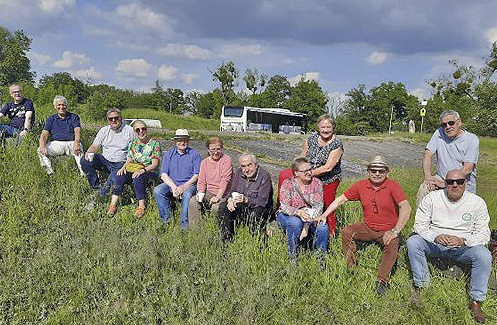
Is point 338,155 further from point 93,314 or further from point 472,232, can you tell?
point 93,314

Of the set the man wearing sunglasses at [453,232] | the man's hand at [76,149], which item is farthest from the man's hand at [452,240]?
the man's hand at [76,149]

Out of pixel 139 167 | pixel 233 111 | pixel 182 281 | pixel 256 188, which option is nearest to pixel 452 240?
pixel 256 188

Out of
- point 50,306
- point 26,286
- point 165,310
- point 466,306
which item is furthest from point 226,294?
point 466,306

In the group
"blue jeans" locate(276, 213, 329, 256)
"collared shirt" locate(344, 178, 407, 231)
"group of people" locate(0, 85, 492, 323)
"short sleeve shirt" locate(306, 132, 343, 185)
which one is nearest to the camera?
"group of people" locate(0, 85, 492, 323)

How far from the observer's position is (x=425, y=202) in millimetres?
4621

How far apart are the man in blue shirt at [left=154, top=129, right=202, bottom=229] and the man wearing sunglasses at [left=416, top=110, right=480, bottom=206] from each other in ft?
9.82

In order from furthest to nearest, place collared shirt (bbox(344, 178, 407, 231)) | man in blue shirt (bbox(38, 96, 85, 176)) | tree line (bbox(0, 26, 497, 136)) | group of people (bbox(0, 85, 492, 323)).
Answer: tree line (bbox(0, 26, 497, 136)) < man in blue shirt (bbox(38, 96, 85, 176)) < collared shirt (bbox(344, 178, 407, 231)) < group of people (bbox(0, 85, 492, 323))

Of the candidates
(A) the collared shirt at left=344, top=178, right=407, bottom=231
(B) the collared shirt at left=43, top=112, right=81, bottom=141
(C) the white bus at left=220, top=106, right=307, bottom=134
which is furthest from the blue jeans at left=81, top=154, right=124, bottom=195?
(C) the white bus at left=220, top=106, right=307, bottom=134

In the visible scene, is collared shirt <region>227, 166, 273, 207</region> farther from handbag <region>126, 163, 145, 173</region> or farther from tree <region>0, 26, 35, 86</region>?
tree <region>0, 26, 35, 86</region>

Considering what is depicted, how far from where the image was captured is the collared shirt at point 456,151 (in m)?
5.25

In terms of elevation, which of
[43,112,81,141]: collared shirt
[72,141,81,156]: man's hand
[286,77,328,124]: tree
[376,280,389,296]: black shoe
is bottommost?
[376,280,389,296]: black shoe

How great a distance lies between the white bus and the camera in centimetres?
3734

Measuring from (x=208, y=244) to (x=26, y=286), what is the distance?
1806mm

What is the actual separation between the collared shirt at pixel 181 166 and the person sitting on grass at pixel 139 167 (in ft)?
0.95
